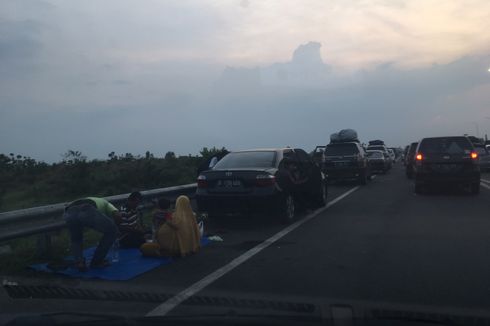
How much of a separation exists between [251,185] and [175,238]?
289 centimetres

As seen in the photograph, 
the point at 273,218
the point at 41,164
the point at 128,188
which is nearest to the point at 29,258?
the point at 273,218

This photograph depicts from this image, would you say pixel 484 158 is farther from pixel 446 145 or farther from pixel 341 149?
pixel 446 145

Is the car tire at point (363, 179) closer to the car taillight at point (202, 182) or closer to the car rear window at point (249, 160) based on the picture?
the car rear window at point (249, 160)

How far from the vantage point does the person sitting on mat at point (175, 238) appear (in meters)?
8.22

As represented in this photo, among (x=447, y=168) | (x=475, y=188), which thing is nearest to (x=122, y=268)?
(x=447, y=168)

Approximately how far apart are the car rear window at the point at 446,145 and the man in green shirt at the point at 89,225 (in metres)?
12.4

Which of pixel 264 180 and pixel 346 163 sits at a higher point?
pixel 264 180

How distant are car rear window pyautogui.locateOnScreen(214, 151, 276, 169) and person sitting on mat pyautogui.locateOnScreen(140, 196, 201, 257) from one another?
3.21 m

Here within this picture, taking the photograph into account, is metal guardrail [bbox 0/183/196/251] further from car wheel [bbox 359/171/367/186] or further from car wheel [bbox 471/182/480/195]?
car wheel [bbox 359/171/367/186]

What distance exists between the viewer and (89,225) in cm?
741

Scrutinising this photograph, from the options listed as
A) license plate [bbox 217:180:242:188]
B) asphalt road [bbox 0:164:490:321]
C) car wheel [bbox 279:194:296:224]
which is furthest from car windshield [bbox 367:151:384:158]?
license plate [bbox 217:180:242:188]

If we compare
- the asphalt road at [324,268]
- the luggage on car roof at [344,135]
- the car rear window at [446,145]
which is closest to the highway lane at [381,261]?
the asphalt road at [324,268]

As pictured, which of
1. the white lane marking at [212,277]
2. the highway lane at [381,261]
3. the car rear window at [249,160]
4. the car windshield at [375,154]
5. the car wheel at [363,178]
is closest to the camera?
the white lane marking at [212,277]

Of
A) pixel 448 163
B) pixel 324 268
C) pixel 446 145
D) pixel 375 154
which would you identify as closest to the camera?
pixel 324 268
